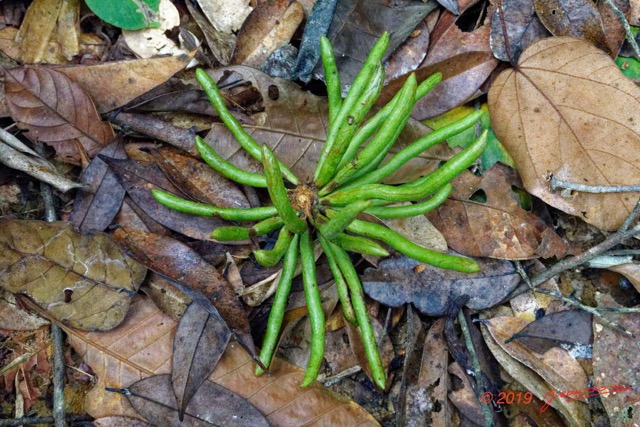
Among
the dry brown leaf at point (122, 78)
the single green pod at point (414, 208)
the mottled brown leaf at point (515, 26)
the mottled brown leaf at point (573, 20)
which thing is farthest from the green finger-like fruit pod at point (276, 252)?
the mottled brown leaf at point (573, 20)

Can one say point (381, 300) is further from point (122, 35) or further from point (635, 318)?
point (122, 35)

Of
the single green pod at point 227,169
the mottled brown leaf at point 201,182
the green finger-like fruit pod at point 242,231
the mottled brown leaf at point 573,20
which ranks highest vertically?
the mottled brown leaf at point 573,20

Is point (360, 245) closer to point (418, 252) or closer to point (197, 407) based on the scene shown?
point (418, 252)

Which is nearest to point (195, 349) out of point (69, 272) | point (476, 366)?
point (69, 272)

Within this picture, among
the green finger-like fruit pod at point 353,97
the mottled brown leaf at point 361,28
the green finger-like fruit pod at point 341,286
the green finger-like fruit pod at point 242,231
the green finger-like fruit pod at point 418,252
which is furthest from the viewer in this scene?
the mottled brown leaf at point 361,28

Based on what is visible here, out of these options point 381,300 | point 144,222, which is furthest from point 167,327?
point 381,300

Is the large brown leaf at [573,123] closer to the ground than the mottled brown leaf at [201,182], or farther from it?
farther from it

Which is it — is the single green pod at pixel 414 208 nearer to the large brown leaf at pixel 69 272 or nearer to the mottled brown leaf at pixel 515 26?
the mottled brown leaf at pixel 515 26
